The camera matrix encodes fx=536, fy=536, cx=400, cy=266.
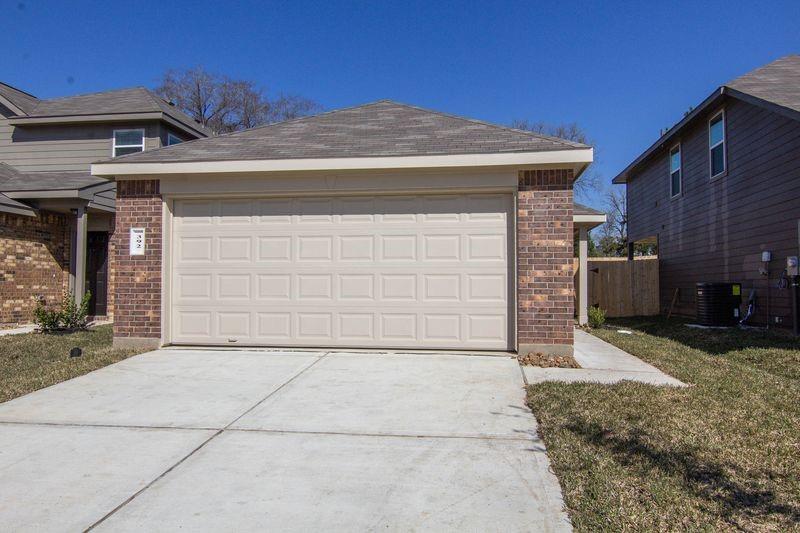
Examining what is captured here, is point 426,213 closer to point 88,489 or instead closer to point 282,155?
point 282,155

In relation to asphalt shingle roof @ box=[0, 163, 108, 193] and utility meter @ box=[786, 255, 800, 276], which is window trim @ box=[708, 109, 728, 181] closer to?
utility meter @ box=[786, 255, 800, 276]

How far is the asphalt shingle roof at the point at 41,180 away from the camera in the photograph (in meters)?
11.4

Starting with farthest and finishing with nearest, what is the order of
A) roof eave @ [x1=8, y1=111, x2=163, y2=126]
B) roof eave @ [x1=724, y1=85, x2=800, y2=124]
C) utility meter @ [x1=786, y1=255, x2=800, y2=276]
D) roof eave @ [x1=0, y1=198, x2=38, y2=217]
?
roof eave @ [x1=8, y1=111, x2=163, y2=126], roof eave @ [x1=0, y1=198, x2=38, y2=217], utility meter @ [x1=786, y1=255, x2=800, y2=276], roof eave @ [x1=724, y1=85, x2=800, y2=124]

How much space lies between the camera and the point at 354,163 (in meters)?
7.55

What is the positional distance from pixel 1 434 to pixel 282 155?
4.78 metres

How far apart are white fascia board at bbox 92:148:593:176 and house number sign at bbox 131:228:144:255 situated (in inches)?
33.6

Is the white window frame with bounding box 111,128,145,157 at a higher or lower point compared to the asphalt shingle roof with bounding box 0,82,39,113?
lower

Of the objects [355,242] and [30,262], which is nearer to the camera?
[355,242]

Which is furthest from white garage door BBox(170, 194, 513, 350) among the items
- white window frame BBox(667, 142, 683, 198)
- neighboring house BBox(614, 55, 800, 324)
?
white window frame BBox(667, 142, 683, 198)

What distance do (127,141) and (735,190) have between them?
14676 millimetres

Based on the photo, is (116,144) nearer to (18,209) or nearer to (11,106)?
(11,106)

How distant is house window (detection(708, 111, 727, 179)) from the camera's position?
41.6ft

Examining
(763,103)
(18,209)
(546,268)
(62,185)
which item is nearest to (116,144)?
(62,185)

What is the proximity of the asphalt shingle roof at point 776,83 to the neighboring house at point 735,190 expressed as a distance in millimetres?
19
